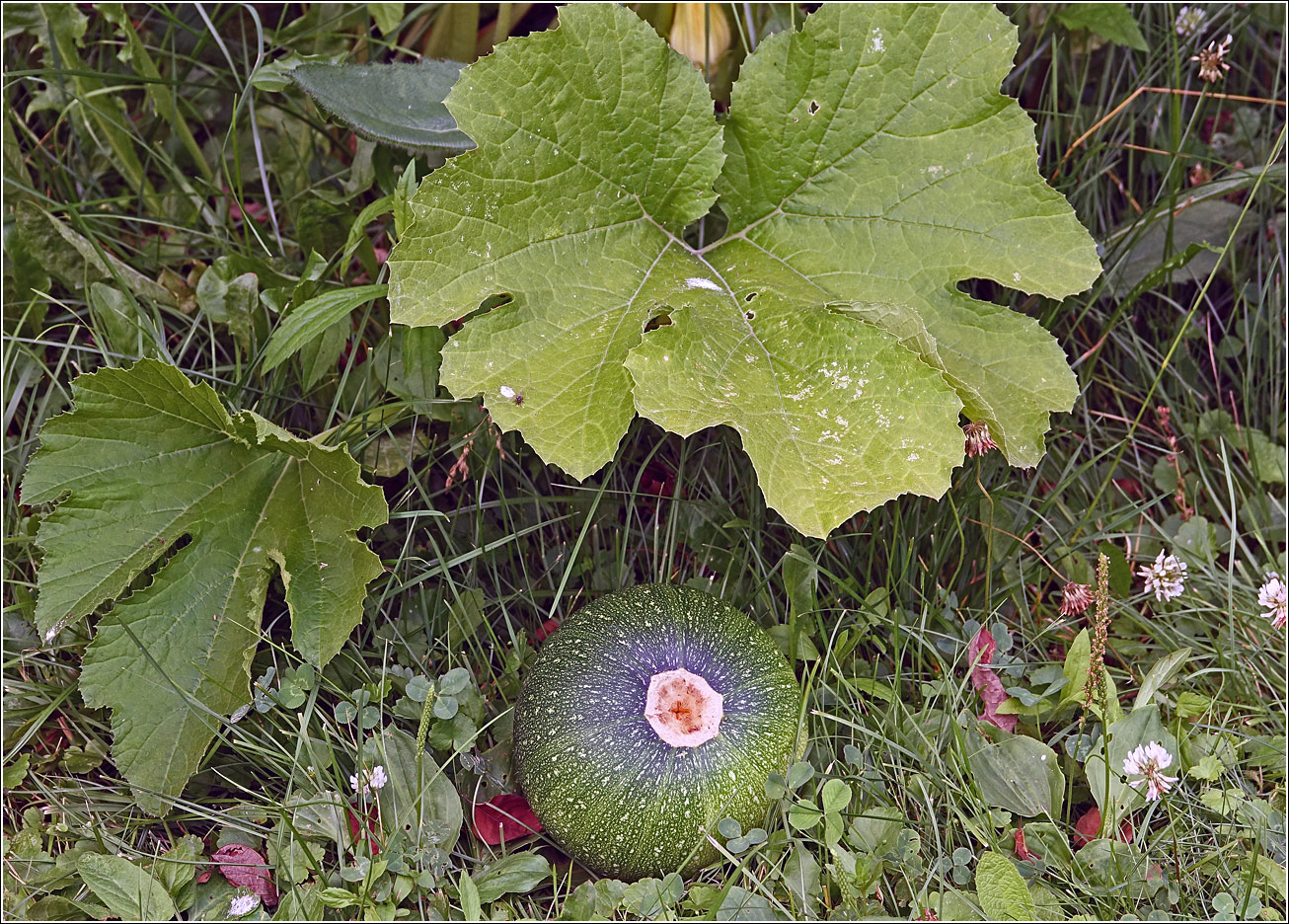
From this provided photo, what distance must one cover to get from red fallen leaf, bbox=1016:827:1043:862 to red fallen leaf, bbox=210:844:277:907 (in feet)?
5.54

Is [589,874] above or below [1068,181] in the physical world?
below

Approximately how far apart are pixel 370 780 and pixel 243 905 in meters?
0.35

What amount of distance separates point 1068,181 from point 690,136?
3.81 ft

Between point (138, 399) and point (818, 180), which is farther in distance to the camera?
point (818, 180)

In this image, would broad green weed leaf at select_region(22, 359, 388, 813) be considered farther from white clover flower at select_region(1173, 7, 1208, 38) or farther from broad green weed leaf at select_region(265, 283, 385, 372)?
white clover flower at select_region(1173, 7, 1208, 38)

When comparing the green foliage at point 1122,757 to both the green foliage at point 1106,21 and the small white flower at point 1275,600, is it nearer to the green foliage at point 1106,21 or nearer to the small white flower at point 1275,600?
the small white flower at point 1275,600

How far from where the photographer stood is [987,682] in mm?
2617

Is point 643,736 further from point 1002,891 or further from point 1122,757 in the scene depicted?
point 1122,757

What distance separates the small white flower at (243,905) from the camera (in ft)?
7.18

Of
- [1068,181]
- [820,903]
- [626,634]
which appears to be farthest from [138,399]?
[1068,181]

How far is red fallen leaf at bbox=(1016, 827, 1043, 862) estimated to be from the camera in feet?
7.65

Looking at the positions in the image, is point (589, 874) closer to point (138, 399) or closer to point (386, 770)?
point (386, 770)

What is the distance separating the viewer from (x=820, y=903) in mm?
2252

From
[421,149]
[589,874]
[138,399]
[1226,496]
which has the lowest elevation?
[589,874]
